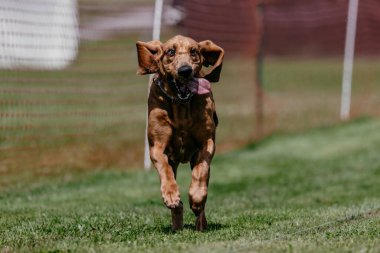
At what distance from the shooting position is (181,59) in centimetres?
656

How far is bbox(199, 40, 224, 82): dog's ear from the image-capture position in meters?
6.99

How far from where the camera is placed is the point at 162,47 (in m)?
6.84

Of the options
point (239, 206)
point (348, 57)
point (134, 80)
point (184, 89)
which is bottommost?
point (134, 80)

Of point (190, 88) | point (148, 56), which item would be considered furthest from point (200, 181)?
point (148, 56)

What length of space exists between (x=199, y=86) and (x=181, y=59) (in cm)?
28

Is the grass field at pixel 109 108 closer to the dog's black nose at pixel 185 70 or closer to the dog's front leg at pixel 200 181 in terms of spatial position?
the dog's front leg at pixel 200 181

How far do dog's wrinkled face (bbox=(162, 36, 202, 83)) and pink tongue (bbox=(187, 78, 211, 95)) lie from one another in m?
0.06

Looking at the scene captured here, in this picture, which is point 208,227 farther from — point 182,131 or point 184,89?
point 184,89

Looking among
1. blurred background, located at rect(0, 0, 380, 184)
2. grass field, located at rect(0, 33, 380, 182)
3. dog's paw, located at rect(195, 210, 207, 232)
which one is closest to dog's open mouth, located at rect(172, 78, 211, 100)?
dog's paw, located at rect(195, 210, 207, 232)

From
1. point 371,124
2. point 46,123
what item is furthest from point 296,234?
point 371,124

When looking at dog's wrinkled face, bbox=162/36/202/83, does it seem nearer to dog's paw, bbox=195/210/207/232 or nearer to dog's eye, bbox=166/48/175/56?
dog's eye, bbox=166/48/175/56

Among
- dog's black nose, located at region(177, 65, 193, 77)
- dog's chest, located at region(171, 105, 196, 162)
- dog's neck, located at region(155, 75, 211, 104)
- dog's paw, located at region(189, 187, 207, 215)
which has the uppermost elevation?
dog's black nose, located at region(177, 65, 193, 77)

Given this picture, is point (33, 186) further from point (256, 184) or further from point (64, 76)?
point (64, 76)

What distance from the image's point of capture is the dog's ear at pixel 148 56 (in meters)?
6.97
